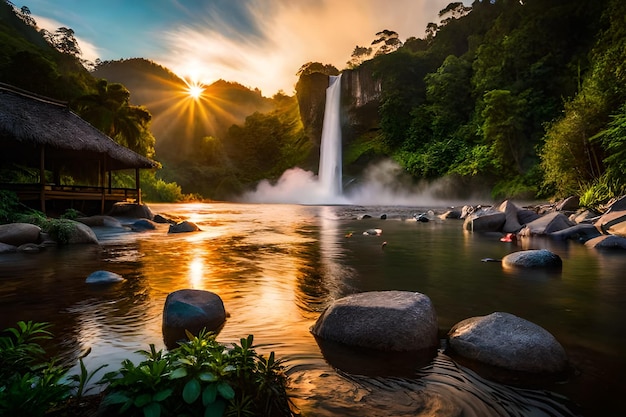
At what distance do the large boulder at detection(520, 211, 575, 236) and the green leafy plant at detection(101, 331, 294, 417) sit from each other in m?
13.2

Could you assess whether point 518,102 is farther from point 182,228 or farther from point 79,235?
point 79,235

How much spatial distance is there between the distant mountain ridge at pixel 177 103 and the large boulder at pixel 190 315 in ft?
288

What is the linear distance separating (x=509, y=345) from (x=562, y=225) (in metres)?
11.7

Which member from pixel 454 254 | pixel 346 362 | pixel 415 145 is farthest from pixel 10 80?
pixel 415 145

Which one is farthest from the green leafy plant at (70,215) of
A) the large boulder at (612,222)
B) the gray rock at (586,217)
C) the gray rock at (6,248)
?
the gray rock at (586,217)

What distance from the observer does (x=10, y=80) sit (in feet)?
87.0

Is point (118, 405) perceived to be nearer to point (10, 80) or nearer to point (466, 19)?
point (10, 80)

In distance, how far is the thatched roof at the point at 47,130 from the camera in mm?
14766

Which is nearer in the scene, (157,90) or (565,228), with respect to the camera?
(565,228)

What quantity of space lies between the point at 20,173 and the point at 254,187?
1561 inches

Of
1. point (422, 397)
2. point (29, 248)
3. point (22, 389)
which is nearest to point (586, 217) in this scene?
point (422, 397)

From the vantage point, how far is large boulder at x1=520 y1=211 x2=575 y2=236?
1269 centimetres

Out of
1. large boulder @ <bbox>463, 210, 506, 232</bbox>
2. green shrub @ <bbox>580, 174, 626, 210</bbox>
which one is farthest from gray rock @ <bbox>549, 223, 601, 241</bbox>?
green shrub @ <bbox>580, 174, 626, 210</bbox>

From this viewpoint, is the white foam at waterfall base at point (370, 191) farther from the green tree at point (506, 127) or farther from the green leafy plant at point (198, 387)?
the green leafy plant at point (198, 387)
